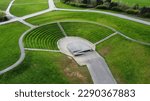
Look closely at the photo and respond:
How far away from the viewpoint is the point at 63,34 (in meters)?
54.2

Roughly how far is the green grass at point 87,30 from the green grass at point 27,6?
14.1 m

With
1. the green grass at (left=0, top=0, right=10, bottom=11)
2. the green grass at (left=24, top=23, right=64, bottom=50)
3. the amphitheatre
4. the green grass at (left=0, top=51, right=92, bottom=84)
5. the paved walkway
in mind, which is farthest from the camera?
the green grass at (left=0, top=0, right=10, bottom=11)

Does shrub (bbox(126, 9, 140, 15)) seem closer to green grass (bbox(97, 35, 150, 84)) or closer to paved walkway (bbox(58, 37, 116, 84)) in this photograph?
green grass (bbox(97, 35, 150, 84))

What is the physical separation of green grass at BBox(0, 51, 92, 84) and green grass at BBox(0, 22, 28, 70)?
8.04 ft

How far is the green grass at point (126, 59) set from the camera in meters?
39.8

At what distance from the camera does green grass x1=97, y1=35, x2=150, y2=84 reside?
3984cm

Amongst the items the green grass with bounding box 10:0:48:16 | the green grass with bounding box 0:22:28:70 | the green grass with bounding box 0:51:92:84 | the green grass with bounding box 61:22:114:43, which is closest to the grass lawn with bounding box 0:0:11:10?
the green grass with bounding box 10:0:48:16

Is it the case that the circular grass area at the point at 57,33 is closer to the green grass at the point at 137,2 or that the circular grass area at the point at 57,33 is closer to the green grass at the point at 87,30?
the green grass at the point at 87,30

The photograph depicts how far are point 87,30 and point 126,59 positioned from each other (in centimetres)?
1379

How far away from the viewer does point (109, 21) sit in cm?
5919

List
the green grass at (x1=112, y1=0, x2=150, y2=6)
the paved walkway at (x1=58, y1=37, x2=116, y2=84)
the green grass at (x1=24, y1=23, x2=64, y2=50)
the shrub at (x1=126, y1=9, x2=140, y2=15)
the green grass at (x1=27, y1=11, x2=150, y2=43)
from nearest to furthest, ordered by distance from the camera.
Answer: the paved walkway at (x1=58, y1=37, x2=116, y2=84), the green grass at (x1=24, y1=23, x2=64, y2=50), the green grass at (x1=27, y1=11, x2=150, y2=43), the shrub at (x1=126, y1=9, x2=140, y2=15), the green grass at (x1=112, y1=0, x2=150, y2=6)

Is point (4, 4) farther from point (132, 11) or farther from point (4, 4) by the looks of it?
point (132, 11)

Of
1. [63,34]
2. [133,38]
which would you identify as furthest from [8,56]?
[133,38]

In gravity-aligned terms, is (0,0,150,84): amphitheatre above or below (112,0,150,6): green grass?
below
